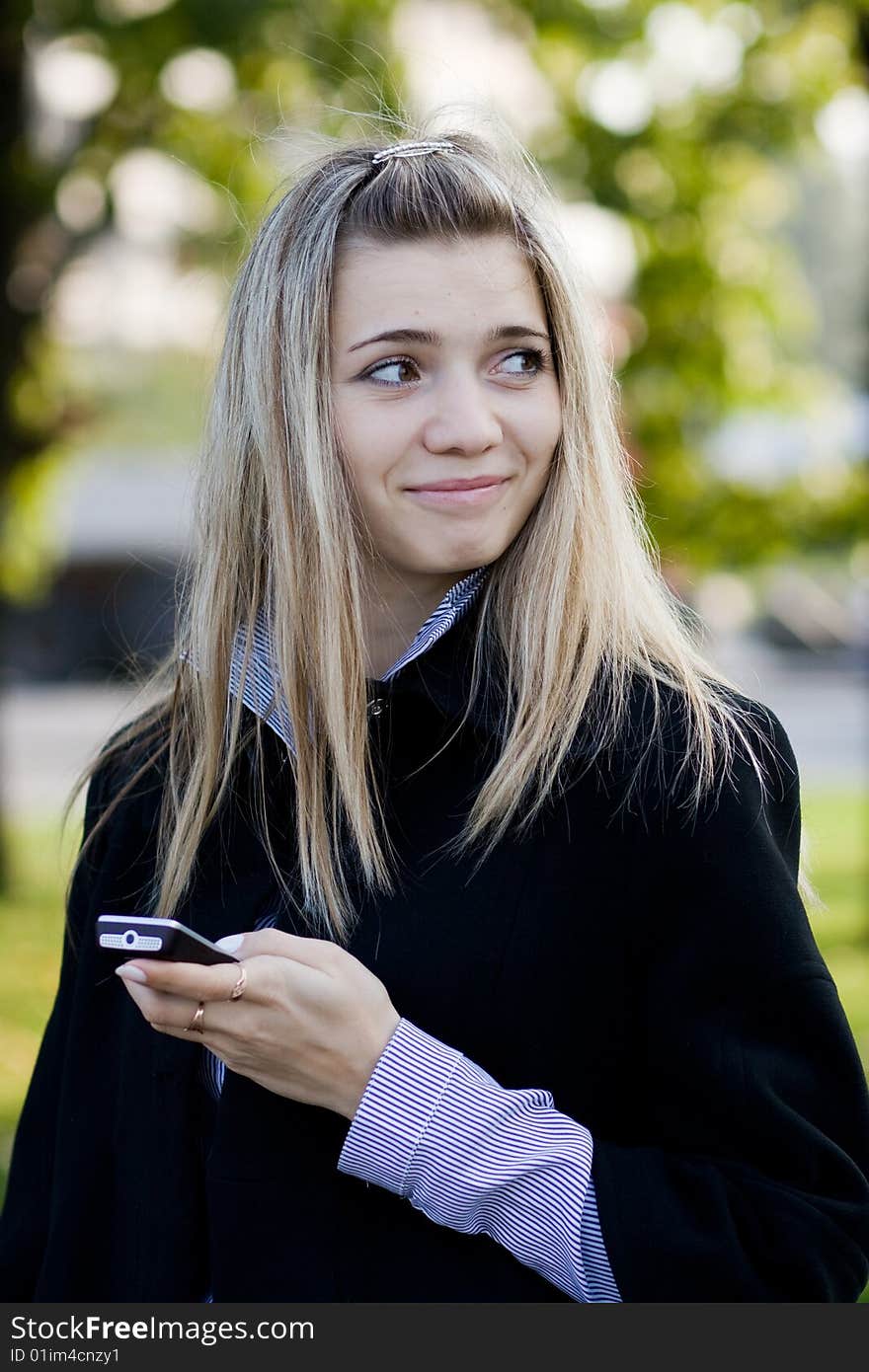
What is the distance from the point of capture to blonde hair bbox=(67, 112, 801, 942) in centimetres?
191

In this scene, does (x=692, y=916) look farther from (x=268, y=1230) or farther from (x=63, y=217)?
(x=63, y=217)

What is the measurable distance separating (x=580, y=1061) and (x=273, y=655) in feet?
2.43

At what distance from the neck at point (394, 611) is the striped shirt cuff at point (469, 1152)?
64cm

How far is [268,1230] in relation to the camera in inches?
70.1

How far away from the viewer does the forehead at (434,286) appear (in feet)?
6.34

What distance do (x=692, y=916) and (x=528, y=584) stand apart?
1.76 feet

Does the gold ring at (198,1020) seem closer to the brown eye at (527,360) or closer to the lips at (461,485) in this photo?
the lips at (461,485)

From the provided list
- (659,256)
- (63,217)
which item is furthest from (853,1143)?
(63,217)

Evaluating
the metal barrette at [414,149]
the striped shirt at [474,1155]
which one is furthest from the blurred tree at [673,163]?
the striped shirt at [474,1155]

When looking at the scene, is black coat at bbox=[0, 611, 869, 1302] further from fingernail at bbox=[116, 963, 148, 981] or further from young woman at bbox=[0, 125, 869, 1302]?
fingernail at bbox=[116, 963, 148, 981]

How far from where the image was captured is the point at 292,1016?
164 cm

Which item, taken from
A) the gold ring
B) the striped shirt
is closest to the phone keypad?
the gold ring

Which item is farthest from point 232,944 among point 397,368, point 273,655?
point 397,368

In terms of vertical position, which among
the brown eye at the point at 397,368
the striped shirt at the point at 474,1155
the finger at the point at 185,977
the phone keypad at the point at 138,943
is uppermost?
the brown eye at the point at 397,368
